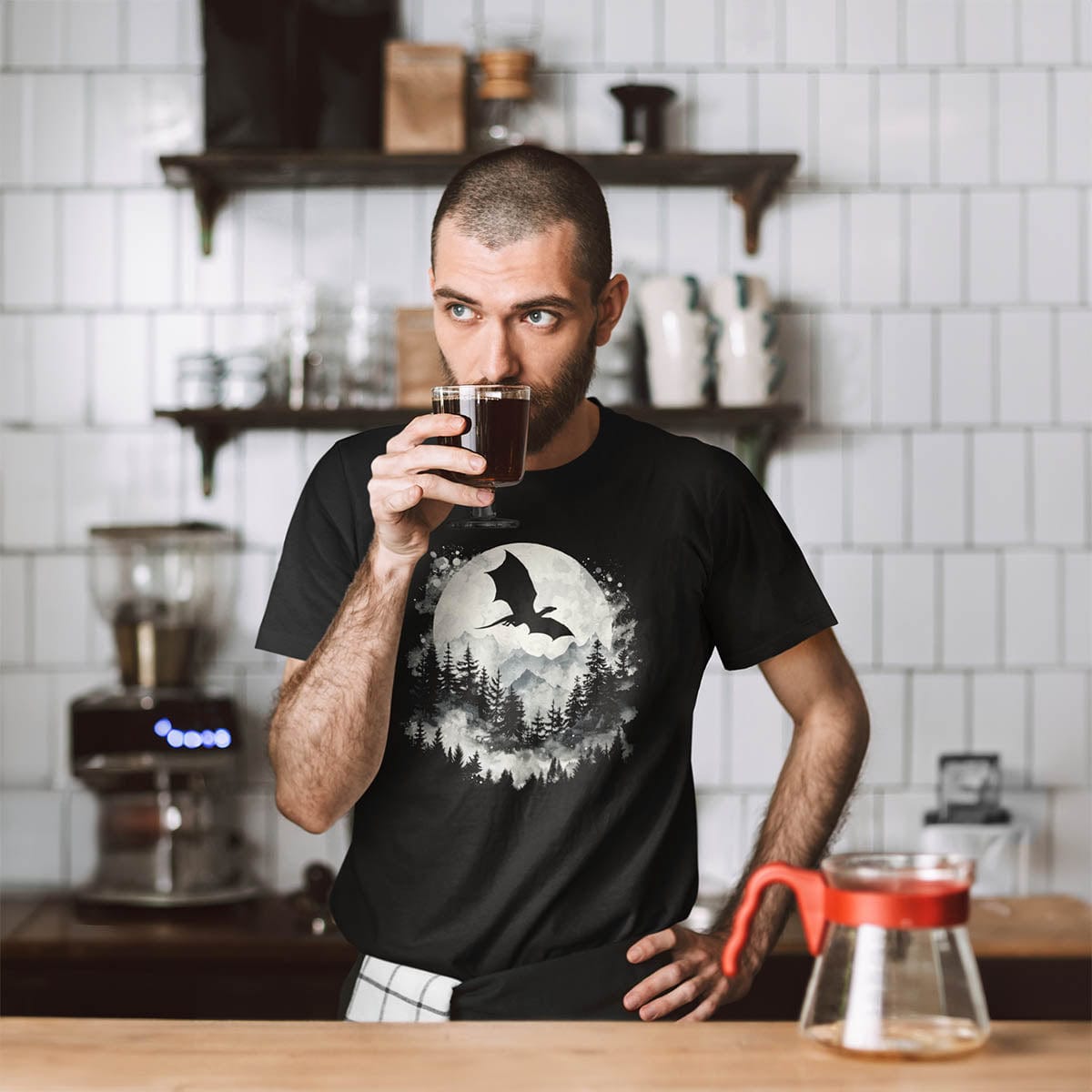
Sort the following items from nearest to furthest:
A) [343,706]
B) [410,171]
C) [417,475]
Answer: [417,475], [343,706], [410,171]

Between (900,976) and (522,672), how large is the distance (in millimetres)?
502

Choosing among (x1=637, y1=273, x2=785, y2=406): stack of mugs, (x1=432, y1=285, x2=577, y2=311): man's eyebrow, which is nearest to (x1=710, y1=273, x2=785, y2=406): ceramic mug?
(x1=637, y1=273, x2=785, y2=406): stack of mugs

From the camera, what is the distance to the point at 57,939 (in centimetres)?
221

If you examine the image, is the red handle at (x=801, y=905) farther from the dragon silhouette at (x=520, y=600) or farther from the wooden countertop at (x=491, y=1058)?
the dragon silhouette at (x=520, y=600)

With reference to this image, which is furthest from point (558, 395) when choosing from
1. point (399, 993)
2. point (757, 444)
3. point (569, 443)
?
point (757, 444)

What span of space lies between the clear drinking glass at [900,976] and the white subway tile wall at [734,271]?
1.70 meters

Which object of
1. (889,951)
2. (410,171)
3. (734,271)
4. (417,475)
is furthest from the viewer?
(734,271)

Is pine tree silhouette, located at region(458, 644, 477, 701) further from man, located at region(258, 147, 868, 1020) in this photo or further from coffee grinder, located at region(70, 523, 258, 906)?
coffee grinder, located at region(70, 523, 258, 906)

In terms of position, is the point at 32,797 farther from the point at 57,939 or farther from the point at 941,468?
the point at 941,468

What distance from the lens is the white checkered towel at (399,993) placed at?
126 centimetres

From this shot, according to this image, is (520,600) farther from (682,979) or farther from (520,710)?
(682,979)

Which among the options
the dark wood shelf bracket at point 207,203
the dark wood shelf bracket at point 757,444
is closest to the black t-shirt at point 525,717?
the dark wood shelf bracket at point 757,444

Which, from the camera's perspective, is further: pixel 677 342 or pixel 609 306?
pixel 677 342

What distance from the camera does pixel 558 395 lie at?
1.30 metres
